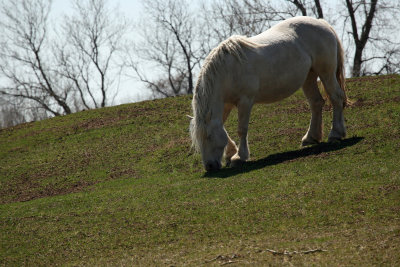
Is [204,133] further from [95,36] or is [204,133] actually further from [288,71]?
[95,36]

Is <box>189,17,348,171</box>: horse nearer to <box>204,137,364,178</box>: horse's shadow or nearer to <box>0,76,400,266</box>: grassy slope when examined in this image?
<box>204,137,364,178</box>: horse's shadow

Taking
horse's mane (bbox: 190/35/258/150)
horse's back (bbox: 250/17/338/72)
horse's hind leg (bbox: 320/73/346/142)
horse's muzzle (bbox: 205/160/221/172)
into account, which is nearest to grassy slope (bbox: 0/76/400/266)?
horse's muzzle (bbox: 205/160/221/172)

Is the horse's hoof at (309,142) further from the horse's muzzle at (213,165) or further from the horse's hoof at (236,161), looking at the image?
the horse's muzzle at (213,165)

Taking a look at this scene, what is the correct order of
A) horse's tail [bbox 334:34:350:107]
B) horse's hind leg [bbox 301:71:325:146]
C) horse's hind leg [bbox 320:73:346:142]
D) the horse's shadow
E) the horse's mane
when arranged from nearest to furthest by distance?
the horse's mane
the horse's shadow
horse's hind leg [bbox 320:73:346:142]
horse's hind leg [bbox 301:71:325:146]
horse's tail [bbox 334:34:350:107]

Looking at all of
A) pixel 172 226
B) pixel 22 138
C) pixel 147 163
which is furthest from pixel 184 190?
pixel 22 138

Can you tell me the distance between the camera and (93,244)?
7.27 metres

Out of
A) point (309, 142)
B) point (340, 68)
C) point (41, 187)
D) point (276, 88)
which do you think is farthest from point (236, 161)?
point (41, 187)

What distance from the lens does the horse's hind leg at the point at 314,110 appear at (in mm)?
11375

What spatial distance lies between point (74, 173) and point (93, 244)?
6638mm

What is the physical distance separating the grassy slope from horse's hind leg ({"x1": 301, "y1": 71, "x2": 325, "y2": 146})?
558 millimetres

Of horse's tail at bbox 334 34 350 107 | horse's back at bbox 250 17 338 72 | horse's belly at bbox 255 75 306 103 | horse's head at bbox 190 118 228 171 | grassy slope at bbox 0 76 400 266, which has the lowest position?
grassy slope at bbox 0 76 400 266

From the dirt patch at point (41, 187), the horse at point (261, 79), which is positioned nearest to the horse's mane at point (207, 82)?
the horse at point (261, 79)

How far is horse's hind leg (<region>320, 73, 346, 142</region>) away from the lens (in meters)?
11.1

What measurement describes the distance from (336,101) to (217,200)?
170 inches
